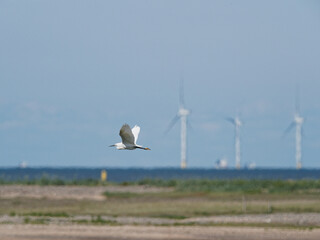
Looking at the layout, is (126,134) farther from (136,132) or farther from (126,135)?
(136,132)

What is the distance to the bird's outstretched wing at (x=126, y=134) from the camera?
24562 millimetres

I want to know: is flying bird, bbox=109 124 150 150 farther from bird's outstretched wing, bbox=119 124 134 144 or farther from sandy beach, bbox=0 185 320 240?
sandy beach, bbox=0 185 320 240

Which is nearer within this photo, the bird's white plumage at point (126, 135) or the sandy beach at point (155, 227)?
the bird's white plumage at point (126, 135)

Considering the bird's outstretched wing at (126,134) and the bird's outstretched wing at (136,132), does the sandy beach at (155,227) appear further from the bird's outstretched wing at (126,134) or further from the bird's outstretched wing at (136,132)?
the bird's outstretched wing at (126,134)

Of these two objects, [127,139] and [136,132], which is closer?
[127,139]

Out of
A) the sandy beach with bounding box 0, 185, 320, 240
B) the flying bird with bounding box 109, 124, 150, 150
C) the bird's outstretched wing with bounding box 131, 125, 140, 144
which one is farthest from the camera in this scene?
the sandy beach with bounding box 0, 185, 320, 240

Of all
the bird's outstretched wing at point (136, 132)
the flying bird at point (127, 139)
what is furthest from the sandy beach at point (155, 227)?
the flying bird at point (127, 139)

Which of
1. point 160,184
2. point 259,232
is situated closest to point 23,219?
point 259,232

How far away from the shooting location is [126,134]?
24.6 metres

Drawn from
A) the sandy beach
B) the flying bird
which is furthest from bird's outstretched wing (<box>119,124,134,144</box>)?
the sandy beach

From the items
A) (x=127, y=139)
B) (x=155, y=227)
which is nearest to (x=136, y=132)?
(x=127, y=139)

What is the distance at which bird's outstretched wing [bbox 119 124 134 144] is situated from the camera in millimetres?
24562

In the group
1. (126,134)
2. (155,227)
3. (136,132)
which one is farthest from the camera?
(155,227)

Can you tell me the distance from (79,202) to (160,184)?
28.2 m
